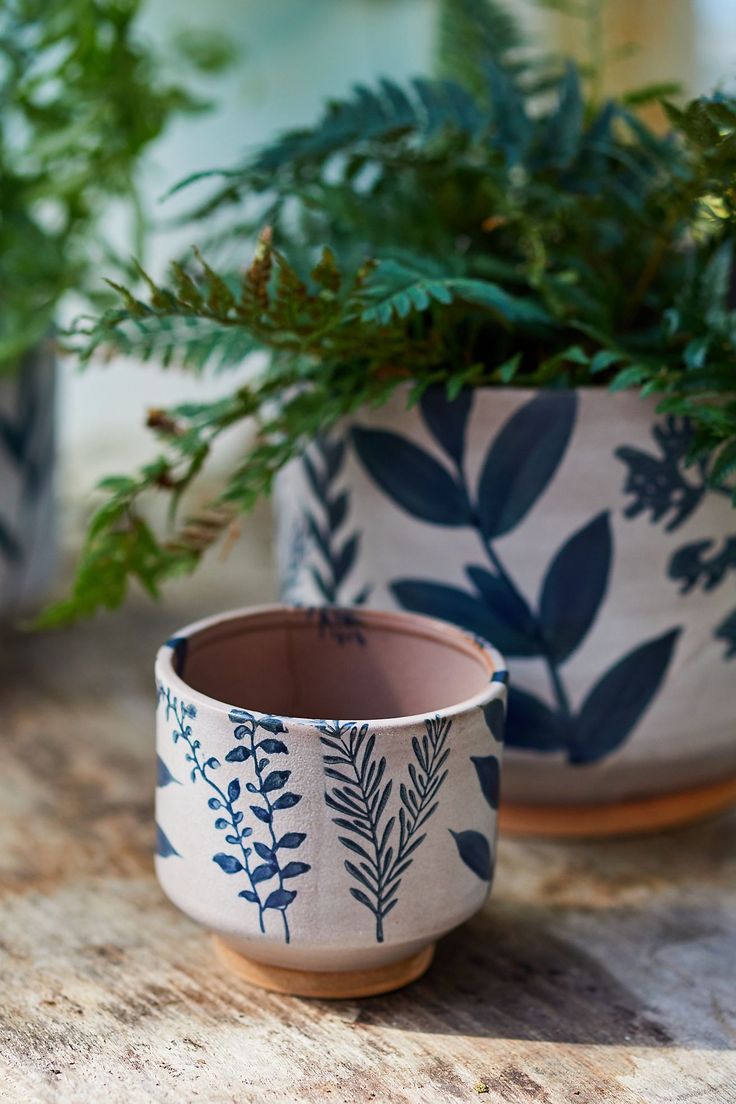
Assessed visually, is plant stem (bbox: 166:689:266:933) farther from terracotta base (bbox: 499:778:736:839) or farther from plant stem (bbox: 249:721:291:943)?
terracotta base (bbox: 499:778:736:839)

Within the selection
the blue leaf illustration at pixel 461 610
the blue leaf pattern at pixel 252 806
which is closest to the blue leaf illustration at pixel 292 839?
the blue leaf pattern at pixel 252 806

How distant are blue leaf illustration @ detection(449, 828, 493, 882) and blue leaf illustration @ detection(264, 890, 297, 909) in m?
0.05

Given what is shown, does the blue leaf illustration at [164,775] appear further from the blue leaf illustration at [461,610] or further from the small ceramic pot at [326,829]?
the blue leaf illustration at [461,610]

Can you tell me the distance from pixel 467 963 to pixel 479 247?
31 cm

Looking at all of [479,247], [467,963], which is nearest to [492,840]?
[467,963]

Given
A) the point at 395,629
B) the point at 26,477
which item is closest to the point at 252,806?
the point at 395,629

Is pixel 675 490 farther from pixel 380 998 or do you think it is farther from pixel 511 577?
pixel 380 998

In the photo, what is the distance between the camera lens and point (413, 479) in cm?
44

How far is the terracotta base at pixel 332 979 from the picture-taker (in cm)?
38

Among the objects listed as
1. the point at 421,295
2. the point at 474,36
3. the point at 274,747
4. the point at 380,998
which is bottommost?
the point at 380,998

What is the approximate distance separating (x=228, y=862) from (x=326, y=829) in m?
0.03

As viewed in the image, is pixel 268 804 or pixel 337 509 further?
pixel 337 509

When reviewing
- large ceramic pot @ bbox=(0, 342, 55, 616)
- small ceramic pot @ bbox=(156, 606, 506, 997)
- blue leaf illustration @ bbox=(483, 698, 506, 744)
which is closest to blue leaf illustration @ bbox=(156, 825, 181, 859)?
small ceramic pot @ bbox=(156, 606, 506, 997)

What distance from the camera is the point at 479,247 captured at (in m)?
0.53
